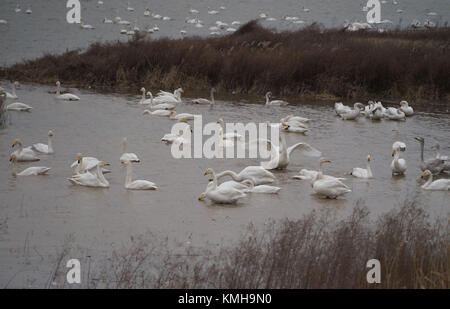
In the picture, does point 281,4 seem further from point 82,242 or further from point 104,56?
point 82,242

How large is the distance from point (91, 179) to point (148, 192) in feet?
3.18

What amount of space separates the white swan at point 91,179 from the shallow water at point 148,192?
5.6 inches

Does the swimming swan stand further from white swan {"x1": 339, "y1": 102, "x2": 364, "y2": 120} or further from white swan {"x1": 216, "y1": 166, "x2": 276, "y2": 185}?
white swan {"x1": 339, "y1": 102, "x2": 364, "y2": 120}

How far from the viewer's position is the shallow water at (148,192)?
9352mm

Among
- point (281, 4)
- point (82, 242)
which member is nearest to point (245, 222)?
point (82, 242)

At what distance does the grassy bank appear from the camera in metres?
24.8

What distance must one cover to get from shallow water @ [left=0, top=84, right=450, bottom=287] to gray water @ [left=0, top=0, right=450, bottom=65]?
1440 centimetres

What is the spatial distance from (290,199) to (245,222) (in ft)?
5.56

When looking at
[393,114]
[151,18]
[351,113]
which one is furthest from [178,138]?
[151,18]

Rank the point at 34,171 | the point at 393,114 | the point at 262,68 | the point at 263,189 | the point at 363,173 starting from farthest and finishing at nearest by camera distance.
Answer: the point at 262,68 → the point at 393,114 → the point at 363,173 → the point at 34,171 → the point at 263,189

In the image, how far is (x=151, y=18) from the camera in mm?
57125

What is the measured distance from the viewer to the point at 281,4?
73.8m

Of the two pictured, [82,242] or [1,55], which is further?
[1,55]

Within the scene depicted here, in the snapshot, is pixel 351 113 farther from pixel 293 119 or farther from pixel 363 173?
pixel 363 173
